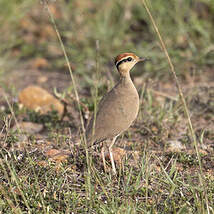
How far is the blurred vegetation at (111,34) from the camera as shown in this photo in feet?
20.2

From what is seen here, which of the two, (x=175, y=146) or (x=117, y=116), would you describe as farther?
(x=175, y=146)

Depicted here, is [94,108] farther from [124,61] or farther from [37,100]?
[37,100]

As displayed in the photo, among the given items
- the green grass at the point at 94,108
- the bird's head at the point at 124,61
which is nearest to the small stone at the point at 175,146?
the green grass at the point at 94,108

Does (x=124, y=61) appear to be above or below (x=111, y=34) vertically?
below

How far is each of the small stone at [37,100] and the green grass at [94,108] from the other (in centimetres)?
17

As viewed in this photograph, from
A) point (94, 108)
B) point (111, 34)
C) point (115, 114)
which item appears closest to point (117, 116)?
point (115, 114)

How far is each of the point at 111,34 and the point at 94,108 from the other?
3228mm

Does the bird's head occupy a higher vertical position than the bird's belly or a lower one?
higher

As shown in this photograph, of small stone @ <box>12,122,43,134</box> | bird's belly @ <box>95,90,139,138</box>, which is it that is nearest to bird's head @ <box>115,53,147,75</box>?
bird's belly @ <box>95,90,139,138</box>

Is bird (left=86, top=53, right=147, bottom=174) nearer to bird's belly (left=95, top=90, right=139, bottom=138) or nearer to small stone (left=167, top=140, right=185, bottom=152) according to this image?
bird's belly (left=95, top=90, right=139, bottom=138)

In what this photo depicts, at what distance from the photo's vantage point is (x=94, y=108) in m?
3.80

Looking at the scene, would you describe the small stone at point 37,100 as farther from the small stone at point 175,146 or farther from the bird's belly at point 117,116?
the bird's belly at point 117,116

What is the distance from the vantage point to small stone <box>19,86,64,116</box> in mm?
5142

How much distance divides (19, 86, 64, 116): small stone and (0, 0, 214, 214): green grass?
17 cm
